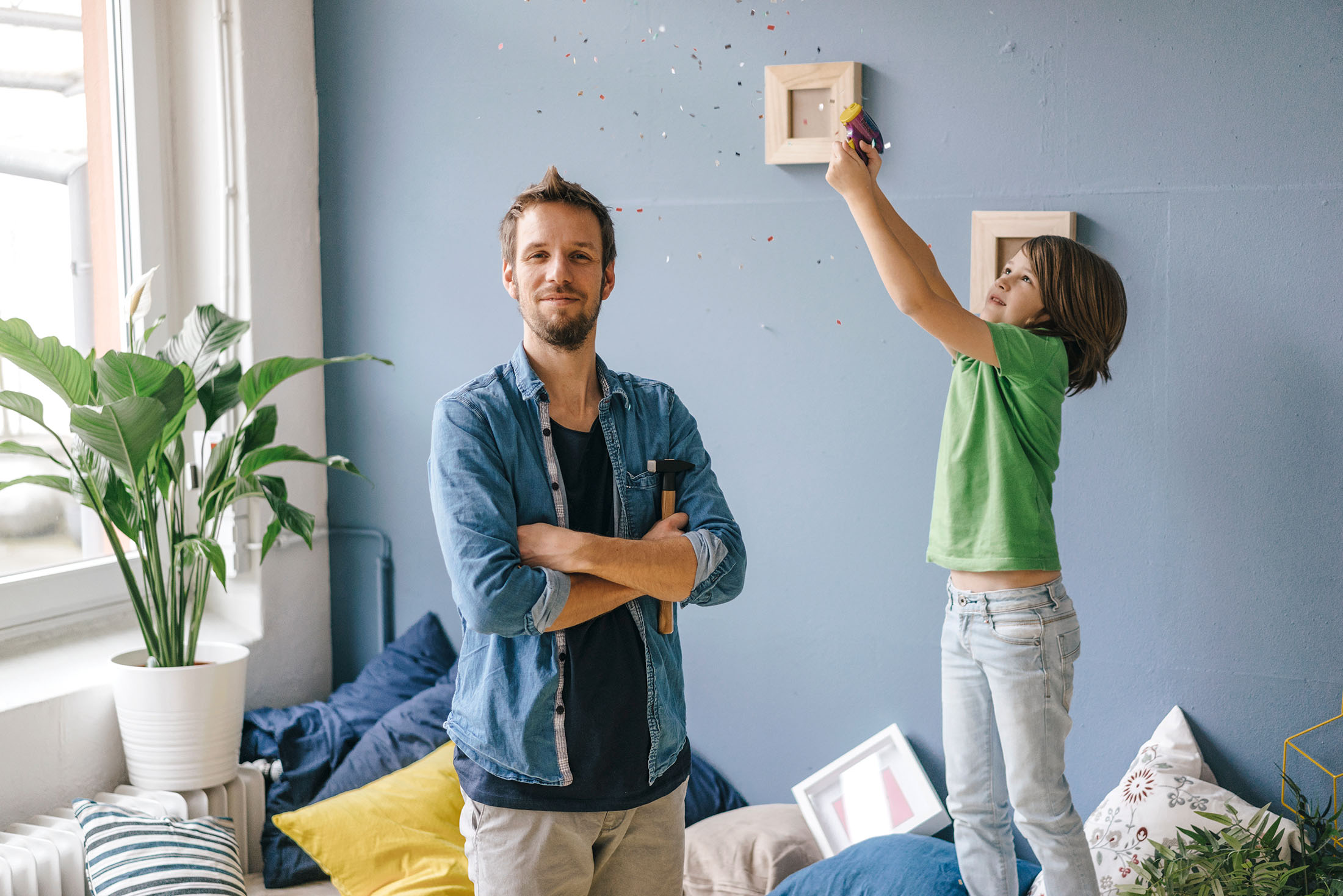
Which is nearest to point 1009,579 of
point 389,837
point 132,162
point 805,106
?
point 805,106

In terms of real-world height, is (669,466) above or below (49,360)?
below

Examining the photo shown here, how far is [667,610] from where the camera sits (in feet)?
4.76

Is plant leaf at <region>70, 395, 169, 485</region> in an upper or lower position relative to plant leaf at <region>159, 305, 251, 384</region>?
lower

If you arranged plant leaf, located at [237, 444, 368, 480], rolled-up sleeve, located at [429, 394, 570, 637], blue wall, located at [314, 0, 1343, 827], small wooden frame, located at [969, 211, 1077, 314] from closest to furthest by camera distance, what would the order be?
rolled-up sleeve, located at [429, 394, 570, 637] < blue wall, located at [314, 0, 1343, 827] < small wooden frame, located at [969, 211, 1077, 314] < plant leaf, located at [237, 444, 368, 480]

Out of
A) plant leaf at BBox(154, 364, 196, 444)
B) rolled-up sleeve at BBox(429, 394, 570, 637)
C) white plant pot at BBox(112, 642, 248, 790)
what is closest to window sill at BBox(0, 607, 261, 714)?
white plant pot at BBox(112, 642, 248, 790)

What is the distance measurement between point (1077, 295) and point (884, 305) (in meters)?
0.56

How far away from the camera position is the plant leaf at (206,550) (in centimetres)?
222

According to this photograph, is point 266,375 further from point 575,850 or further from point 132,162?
point 575,850

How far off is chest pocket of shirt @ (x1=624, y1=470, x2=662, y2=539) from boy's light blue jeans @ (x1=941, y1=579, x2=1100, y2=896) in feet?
2.20

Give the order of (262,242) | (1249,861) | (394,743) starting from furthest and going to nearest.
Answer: (262,242) < (394,743) < (1249,861)

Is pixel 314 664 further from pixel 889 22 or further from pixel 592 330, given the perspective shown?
pixel 889 22

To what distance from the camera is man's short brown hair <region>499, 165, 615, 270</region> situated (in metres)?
1.45

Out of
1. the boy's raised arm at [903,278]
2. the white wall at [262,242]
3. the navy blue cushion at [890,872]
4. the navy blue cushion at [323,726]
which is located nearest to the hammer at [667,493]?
the boy's raised arm at [903,278]

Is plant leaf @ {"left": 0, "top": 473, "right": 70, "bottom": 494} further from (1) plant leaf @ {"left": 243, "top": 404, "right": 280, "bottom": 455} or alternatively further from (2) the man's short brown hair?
(2) the man's short brown hair
